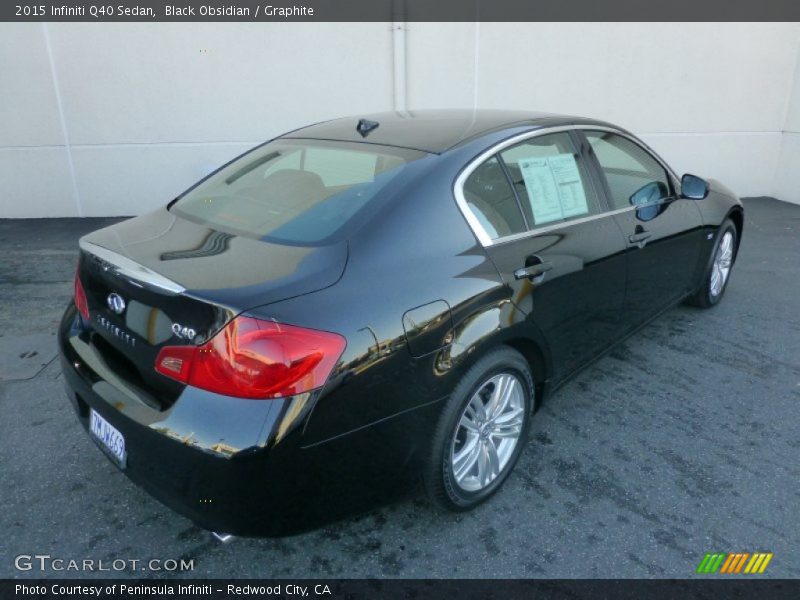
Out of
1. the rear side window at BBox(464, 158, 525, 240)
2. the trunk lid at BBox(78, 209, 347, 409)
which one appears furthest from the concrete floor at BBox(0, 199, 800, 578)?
the rear side window at BBox(464, 158, 525, 240)

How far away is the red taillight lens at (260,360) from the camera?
181cm

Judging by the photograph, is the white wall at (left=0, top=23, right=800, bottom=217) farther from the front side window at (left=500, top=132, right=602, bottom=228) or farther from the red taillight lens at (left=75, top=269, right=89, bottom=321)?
the red taillight lens at (left=75, top=269, right=89, bottom=321)

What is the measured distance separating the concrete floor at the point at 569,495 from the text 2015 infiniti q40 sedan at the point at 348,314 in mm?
237

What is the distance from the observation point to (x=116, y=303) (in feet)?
6.97

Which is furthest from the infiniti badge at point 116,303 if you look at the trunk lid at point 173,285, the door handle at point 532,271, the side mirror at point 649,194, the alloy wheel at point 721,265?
the alloy wheel at point 721,265

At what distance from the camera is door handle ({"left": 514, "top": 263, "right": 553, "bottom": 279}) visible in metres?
2.56

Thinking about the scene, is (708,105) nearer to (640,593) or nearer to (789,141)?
(789,141)

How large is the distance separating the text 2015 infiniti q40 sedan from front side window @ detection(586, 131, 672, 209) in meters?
0.13

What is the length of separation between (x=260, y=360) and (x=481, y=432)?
113 cm

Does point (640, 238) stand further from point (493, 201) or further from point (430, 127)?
point (430, 127)

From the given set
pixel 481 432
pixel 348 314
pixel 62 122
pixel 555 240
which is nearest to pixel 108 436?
pixel 348 314

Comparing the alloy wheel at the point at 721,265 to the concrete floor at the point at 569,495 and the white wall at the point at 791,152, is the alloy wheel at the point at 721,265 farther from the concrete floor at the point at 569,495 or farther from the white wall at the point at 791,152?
the white wall at the point at 791,152

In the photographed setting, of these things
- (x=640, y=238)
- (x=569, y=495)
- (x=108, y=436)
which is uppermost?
(x=640, y=238)

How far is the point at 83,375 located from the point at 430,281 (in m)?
1.36
